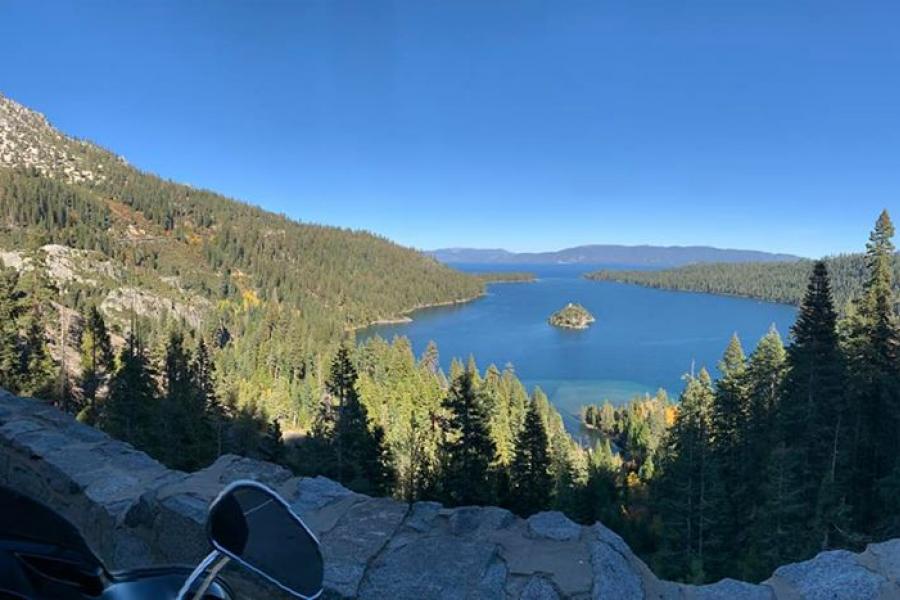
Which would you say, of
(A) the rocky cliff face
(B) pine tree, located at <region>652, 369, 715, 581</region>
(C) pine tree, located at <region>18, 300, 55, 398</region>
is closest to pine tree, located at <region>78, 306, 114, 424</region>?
(C) pine tree, located at <region>18, 300, 55, 398</region>

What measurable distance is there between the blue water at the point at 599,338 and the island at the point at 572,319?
98.1 inches

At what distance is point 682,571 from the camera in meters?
19.8

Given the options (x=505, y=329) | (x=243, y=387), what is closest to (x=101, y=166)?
(x=505, y=329)

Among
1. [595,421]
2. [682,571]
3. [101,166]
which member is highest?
[101,166]

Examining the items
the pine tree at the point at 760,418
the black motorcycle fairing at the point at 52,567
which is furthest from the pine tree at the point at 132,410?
the black motorcycle fairing at the point at 52,567

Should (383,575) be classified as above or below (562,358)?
above

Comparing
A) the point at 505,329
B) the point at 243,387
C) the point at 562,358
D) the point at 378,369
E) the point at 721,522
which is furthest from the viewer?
the point at 505,329

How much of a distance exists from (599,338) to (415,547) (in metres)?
112

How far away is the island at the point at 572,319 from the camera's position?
123562 mm

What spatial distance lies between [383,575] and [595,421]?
62485 mm

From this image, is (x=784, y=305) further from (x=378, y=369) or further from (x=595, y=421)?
(x=378, y=369)

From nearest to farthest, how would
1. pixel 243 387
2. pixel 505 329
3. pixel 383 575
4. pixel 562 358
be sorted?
pixel 383 575
pixel 243 387
pixel 562 358
pixel 505 329

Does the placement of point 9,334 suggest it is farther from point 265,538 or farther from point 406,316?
point 406,316

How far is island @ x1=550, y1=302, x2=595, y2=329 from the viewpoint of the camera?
124 m
